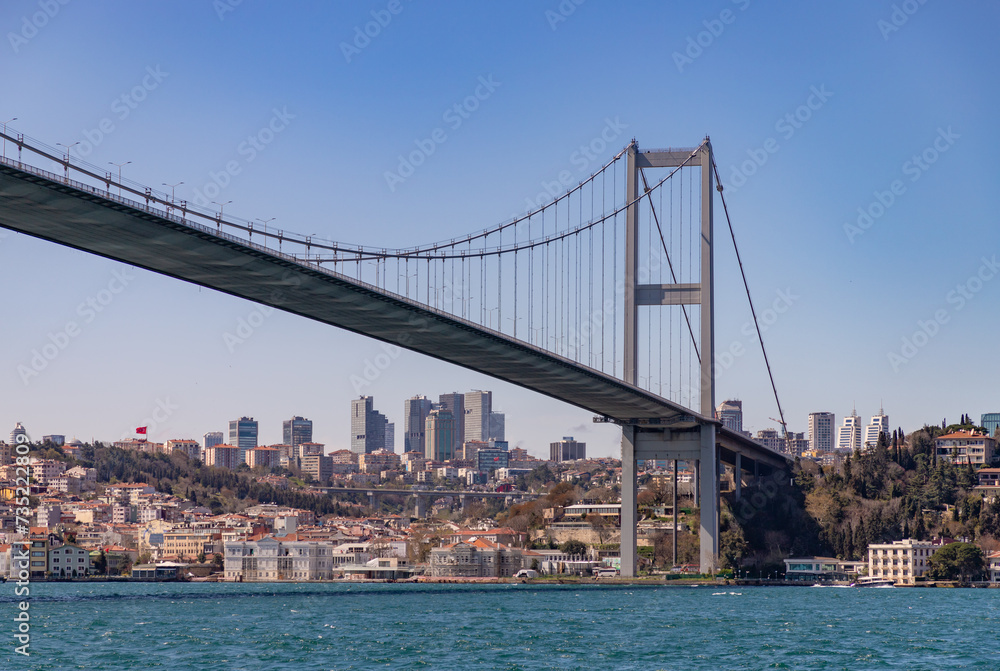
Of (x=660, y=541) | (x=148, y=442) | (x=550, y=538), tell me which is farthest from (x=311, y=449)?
(x=660, y=541)

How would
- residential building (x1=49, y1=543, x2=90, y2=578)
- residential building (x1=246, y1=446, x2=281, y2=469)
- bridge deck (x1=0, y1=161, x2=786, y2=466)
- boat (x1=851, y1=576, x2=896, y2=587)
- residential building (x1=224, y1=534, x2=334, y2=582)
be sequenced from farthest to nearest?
residential building (x1=246, y1=446, x2=281, y2=469)
residential building (x1=49, y1=543, x2=90, y2=578)
residential building (x1=224, y1=534, x2=334, y2=582)
boat (x1=851, y1=576, x2=896, y2=587)
bridge deck (x1=0, y1=161, x2=786, y2=466)

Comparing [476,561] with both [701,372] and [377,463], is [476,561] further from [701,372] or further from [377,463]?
[377,463]

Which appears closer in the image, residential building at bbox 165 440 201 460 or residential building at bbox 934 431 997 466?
residential building at bbox 934 431 997 466

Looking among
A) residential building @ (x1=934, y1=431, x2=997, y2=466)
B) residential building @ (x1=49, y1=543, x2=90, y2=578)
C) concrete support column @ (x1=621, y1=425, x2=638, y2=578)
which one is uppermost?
residential building @ (x1=934, y1=431, x2=997, y2=466)

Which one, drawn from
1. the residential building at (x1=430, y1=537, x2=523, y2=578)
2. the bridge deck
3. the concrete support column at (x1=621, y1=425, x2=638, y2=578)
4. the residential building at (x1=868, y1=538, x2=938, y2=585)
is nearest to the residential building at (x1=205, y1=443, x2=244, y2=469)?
the residential building at (x1=430, y1=537, x2=523, y2=578)

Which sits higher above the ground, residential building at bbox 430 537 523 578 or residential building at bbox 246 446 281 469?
residential building at bbox 246 446 281 469

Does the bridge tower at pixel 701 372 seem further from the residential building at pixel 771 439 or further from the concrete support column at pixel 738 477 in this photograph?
the residential building at pixel 771 439

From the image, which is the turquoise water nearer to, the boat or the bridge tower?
the bridge tower

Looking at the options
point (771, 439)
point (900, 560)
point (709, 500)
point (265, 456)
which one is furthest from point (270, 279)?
point (265, 456)
